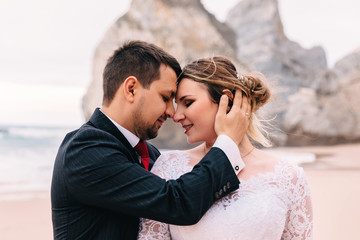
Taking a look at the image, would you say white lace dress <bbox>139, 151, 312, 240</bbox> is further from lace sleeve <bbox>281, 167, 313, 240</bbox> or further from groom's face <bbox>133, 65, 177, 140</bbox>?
groom's face <bbox>133, 65, 177, 140</bbox>

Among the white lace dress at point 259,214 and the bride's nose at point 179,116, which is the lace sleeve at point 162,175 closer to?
the white lace dress at point 259,214

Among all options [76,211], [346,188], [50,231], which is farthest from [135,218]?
[346,188]

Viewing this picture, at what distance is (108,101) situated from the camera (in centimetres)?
219

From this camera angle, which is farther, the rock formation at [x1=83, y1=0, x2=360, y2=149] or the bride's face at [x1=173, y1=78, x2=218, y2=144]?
the rock formation at [x1=83, y1=0, x2=360, y2=149]

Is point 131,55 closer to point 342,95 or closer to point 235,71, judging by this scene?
point 235,71

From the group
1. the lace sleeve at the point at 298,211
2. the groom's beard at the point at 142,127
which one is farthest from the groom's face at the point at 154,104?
the lace sleeve at the point at 298,211

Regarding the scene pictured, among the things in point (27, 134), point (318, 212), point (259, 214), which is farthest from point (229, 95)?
point (27, 134)

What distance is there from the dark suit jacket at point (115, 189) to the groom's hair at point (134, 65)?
0.36 metres

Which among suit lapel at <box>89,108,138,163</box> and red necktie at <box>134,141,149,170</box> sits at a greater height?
suit lapel at <box>89,108,138,163</box>

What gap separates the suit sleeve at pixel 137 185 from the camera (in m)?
1.70

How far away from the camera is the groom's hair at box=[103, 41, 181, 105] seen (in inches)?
83.2

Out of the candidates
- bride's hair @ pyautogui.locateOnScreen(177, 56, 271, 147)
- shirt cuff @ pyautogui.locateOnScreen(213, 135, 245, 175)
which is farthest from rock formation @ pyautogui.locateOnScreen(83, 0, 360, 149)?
shirt cuff @ pyautogui.locateOnScreen(213, 135, 245, 175)

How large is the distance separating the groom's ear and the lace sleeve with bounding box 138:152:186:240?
455 millimetres

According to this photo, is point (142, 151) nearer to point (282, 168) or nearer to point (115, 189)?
point (115, 189)
